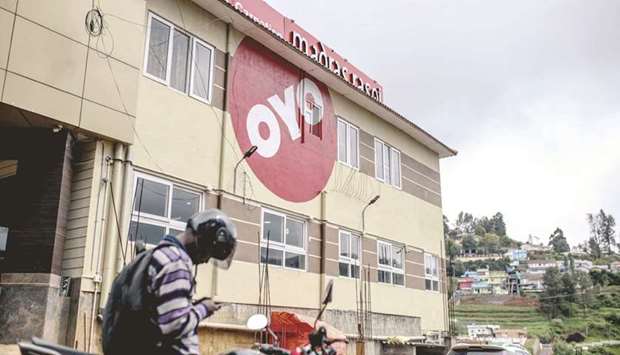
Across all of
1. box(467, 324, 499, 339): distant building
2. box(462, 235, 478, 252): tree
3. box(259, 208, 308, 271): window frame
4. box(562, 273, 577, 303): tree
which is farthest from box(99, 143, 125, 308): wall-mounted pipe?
box(462, 235, 478, 252): tree

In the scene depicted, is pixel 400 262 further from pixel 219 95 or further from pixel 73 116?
pixel 73 116

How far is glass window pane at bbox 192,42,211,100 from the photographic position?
35.8 ft

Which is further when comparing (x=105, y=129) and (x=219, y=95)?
(x=219, y=95)

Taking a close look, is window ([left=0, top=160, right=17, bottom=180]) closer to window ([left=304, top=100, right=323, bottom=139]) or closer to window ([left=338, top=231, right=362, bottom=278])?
window ([left=304, top=100, right=323, bottom=139])

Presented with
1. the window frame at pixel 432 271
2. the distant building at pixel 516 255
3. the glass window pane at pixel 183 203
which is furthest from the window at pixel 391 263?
the distant building at pixel 516 255

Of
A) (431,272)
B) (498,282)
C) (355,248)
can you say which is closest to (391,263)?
(355,248)

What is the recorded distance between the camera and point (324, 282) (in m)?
13.2

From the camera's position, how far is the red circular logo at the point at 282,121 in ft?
39.1

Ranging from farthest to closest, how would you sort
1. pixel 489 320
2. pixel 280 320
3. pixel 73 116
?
pixel 489 320, pixel 280 320, pixel 73 116

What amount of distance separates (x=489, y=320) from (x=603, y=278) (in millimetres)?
27711

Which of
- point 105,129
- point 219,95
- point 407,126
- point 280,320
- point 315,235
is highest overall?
point 407,126

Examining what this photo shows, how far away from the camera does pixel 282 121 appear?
13.0 meters

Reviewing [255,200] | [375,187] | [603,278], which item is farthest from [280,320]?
[603,278]

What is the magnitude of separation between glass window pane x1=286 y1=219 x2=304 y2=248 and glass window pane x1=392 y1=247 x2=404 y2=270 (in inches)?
172
